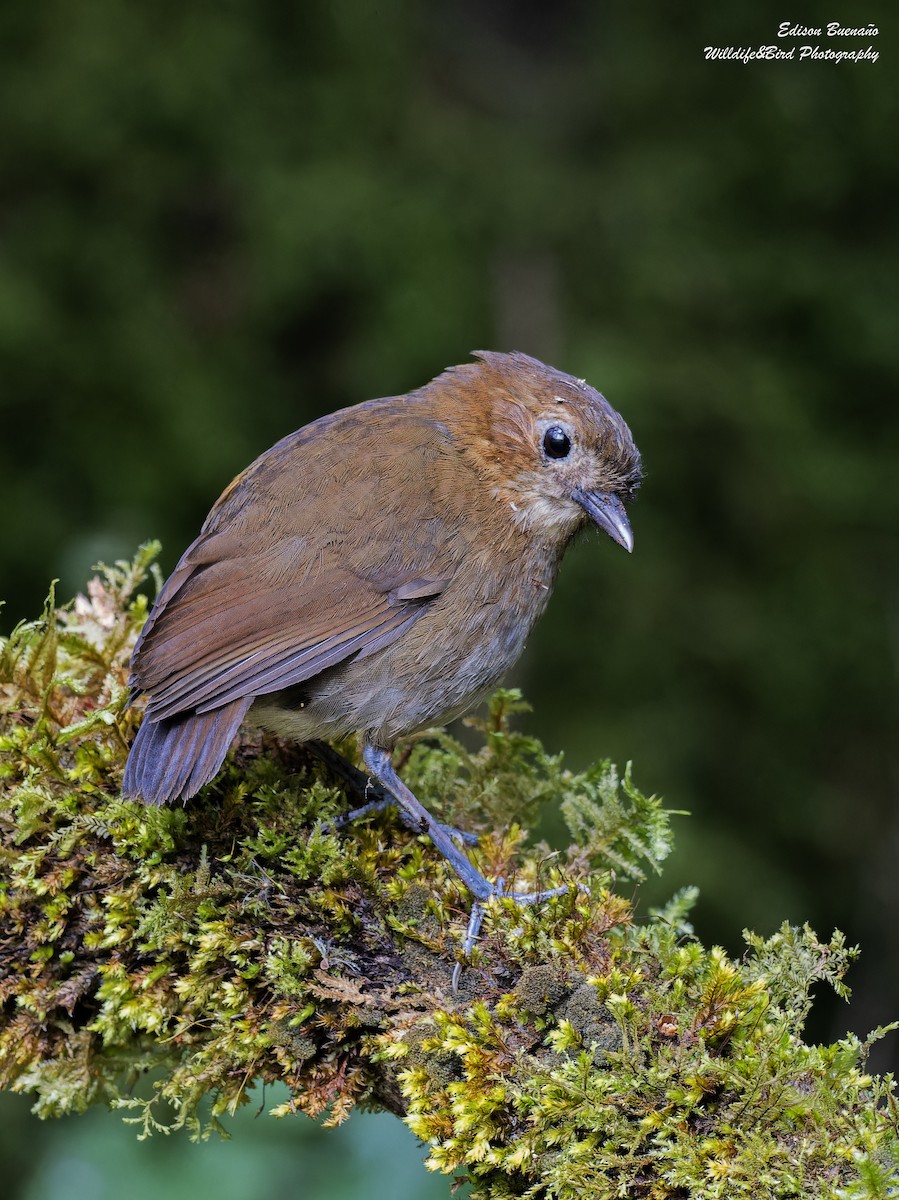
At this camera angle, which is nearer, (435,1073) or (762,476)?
(435,1073)

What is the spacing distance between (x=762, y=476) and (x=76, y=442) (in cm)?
316

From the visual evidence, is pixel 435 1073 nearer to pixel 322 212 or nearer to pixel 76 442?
pixel 76 442

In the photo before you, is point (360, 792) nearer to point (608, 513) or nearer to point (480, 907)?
point (480, 907)

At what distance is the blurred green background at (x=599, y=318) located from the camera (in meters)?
5.24

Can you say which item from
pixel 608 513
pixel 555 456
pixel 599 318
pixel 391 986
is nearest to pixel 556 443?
pixel 555 456

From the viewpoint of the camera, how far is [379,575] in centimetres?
268

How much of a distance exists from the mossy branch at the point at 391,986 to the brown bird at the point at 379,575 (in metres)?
0.17

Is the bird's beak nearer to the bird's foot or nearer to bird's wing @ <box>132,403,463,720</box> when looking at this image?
bird's wing @ <box>132,403,463,720</box>

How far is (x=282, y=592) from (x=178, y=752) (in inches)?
17.4

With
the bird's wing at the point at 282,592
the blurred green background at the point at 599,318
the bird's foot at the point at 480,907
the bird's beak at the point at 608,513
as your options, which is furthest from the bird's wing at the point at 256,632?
the blurred green background at the point at 599,318

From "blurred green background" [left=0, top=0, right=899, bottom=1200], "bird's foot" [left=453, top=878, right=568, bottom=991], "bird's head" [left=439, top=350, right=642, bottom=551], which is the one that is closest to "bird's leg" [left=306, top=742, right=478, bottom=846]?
"bird's foot" [left=453, top=878, right=568, bottom=991]

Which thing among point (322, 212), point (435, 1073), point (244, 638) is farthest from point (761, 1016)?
point (322, 212)

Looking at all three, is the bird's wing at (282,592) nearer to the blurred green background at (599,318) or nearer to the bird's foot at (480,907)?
the bird's foot at (480,907)

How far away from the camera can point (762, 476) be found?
5676 mm
